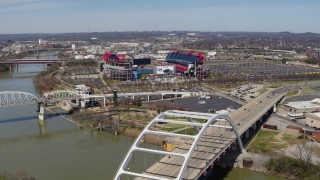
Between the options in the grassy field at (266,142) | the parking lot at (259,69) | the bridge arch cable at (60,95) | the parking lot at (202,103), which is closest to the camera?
the grassy field at (266,142)

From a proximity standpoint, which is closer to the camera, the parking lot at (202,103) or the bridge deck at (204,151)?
the bridge deck at (204,151)

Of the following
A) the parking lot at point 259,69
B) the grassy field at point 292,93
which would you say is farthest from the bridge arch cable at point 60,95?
the parking lot at point 259,69

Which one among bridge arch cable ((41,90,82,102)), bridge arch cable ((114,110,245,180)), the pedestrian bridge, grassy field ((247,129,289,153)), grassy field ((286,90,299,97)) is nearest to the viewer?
bridge arch cable ((114,110,245,180))

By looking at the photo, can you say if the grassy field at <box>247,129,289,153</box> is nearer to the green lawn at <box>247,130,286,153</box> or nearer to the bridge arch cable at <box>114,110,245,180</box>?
the green lawn at <box>247,130,286,153</box>

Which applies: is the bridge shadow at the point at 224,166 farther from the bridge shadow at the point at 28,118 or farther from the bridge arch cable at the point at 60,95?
the bridge arch cable at the point at 60,95

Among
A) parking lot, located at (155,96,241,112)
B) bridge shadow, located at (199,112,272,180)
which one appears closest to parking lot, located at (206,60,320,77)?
parking lot, located at (155,96,241,112)

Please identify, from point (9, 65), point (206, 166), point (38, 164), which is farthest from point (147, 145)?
point (9, 65)
